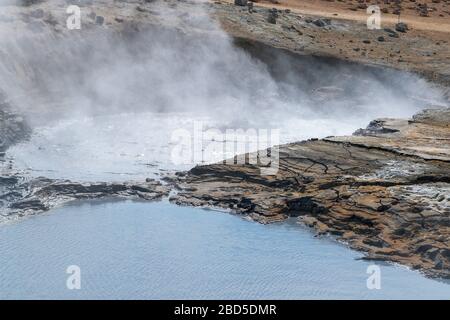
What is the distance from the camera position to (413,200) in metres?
13.3

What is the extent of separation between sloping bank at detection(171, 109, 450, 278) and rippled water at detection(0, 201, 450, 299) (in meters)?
0.45

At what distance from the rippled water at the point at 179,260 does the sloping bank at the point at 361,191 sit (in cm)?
45

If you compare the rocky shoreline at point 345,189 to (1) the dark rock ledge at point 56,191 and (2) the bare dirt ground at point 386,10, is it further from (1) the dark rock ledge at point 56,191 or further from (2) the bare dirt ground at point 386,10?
(2) the bare dirt ground at point 386,10

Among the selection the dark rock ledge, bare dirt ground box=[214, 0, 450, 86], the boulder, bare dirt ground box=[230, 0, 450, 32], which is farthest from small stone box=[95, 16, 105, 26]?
bare dirt ground box=[230, 0, 450, 32]

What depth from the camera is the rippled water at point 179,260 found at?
36.1ft

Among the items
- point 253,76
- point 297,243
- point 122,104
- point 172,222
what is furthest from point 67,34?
point 297,243

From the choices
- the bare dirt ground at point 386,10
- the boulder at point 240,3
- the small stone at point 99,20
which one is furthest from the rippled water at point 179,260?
the bare dirt ground at point 386,10

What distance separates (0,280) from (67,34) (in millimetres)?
12643

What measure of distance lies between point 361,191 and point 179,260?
410cm

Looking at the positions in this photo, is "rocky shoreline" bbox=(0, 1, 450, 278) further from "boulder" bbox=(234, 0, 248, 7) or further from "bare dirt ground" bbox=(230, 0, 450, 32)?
"bare dirt ground" bbox=(230, 0, 450, 32)

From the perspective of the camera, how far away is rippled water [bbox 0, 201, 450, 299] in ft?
36.1

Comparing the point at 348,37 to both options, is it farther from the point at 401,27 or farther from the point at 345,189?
the point at 345,189

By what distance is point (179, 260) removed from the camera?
1199 centimetres

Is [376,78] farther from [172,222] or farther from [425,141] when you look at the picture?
[172,222]
